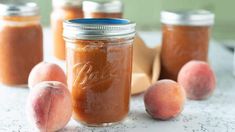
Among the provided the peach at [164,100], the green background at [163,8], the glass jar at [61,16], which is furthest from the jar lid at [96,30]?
the green background at [163,8]

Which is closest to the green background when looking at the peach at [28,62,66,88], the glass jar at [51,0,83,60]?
the glass jar at [51,0,83,60]

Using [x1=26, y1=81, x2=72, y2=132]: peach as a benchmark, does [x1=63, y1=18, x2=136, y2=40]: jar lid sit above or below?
above

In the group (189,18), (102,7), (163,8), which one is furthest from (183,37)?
(163,8)

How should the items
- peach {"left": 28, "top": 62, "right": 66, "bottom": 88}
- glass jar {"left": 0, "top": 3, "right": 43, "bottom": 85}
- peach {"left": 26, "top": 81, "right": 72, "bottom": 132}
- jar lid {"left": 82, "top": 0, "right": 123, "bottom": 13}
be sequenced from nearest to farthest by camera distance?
peach {"left": 26, "top": 81, "right": 72, "bottom": 132} < peach {"left": 28, "top": 62, "right": 66, "bottom": 88} < glass jar {"left": 0, "top": 3, "right": 43, "bottom": 85} < jar lid {"left": 82, "top": 0, "right": 123, "bottom": 13}

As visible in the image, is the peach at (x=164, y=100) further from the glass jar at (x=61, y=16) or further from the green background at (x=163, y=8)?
the green background at (x=163, y=8)

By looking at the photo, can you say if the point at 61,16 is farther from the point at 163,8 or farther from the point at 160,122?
the point at 163,8

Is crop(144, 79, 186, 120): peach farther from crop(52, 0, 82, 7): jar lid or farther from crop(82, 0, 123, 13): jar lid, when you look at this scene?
crop(52, 0, 82, 7): jar lid

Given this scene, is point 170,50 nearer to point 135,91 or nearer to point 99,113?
point 135,91
